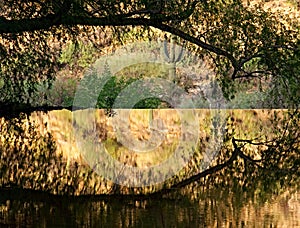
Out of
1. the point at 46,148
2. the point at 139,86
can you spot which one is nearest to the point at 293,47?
the point at 46,148

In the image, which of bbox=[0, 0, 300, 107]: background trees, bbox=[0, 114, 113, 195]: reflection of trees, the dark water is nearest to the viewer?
the dark water

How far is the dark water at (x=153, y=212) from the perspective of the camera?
7.22 metres

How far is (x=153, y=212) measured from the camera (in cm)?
779

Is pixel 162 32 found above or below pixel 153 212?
above

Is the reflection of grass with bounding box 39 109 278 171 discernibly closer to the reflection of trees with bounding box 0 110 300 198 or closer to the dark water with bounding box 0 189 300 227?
the reflection of trees with bounding box 0 110 300 198

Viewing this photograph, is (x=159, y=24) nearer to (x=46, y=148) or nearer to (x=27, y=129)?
(x=27, y=129)

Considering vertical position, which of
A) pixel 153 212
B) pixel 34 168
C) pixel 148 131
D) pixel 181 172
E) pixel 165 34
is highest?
pixel 165 34

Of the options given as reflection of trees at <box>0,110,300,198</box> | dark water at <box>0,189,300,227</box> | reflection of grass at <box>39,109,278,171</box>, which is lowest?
dark water at <box>0,189,300,227</box>

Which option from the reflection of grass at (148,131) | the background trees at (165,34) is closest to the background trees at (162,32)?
the background trees at (165,34)

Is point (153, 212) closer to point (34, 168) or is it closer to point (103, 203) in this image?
point (103, 203)

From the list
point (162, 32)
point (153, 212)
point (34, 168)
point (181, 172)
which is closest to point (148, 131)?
point (181, 172)

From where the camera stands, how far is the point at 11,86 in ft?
29.5

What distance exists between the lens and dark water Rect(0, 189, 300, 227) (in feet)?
23.7

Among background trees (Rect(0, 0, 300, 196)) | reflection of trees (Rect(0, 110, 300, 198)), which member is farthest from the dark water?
background trees (Rect(0, 0, 300, 196))
